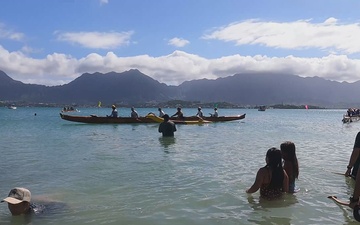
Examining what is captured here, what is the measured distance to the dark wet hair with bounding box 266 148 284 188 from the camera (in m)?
7.47

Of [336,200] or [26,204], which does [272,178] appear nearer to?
[336,200]

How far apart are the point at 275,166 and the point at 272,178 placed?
39 centimetres

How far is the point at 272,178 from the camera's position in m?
7.93

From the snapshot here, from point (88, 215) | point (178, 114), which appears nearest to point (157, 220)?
point (88, 215)

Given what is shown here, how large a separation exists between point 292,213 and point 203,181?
142 inches

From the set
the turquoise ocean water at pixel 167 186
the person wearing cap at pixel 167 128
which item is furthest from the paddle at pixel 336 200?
the person wearing cap at pixel 167 128

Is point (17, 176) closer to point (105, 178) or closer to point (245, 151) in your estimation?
point (105, 178)

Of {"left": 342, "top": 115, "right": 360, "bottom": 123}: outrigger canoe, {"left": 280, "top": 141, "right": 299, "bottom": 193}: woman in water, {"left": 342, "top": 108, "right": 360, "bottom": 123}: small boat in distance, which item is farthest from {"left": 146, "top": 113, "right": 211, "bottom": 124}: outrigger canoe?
{"left": 280, "top": 141, "right": 299, "bottom": 193}: woman in water

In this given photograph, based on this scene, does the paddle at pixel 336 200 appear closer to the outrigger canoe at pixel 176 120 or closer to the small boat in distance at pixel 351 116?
the outrigger canoe at pixel 176 120

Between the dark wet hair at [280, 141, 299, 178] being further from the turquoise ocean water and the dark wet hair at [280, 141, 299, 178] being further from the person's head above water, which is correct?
the person's head above water

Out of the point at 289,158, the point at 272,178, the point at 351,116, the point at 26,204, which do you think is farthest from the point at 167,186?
the point at 351,116

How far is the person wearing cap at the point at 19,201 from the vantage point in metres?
6.64

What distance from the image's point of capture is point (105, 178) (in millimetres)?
11398

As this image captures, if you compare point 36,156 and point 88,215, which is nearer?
point 88,215
